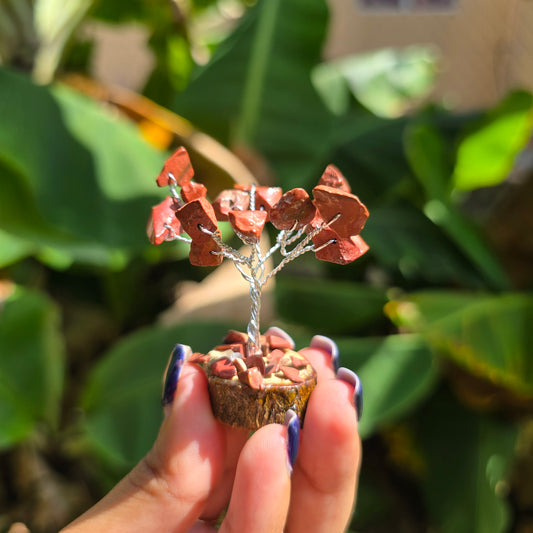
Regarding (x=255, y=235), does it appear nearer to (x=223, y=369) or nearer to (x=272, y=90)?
(x=223, y=369)

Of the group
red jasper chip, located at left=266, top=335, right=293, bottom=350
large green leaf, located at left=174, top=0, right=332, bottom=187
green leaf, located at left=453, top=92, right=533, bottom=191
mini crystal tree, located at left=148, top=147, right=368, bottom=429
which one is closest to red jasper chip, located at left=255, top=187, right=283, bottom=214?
mini crystal tree, located at left=148, top=147, right=368, bottom=429

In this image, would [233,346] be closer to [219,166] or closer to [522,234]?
[219,166]

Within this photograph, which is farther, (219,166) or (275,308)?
(275,308)

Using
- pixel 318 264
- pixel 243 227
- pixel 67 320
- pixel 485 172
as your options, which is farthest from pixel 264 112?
pixel 243 227

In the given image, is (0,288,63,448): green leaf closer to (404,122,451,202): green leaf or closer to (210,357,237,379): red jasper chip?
(210,357,237,379): red jasper chip

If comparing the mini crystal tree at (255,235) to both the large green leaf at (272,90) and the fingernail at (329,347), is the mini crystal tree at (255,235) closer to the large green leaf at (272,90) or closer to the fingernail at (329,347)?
the fingernail at (329,347)

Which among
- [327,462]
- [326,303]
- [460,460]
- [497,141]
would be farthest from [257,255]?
[460,460]
